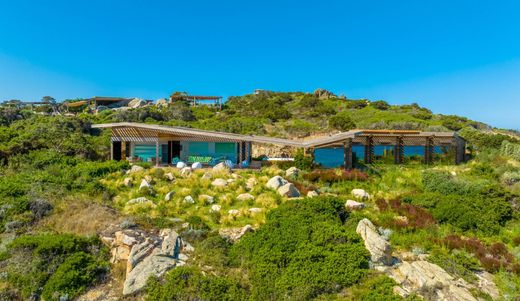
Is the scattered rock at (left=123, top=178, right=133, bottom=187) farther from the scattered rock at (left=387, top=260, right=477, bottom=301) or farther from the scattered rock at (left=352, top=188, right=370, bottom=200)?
the scattered rock at (left=387, top=260, right=477, bottom=301)

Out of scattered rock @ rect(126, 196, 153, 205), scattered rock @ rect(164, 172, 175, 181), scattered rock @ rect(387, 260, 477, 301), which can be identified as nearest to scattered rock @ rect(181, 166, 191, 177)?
scattered rock @ rect(164, 172, 175, 181)

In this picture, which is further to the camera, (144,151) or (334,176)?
(144,151)

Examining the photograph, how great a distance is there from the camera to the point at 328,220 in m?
9.88

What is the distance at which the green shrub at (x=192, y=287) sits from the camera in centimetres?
698

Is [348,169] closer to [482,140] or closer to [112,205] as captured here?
[112,205]

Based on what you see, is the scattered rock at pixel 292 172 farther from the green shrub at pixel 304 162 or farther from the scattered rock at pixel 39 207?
the scattered rock at pixel 39 207

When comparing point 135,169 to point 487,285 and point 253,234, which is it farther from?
point 487,285

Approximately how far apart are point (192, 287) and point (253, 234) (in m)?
2.59

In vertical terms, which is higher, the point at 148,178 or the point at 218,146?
the point at 218,146

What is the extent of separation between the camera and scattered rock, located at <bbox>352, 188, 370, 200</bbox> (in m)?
13.2

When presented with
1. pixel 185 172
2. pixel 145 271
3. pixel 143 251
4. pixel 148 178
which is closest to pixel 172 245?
pixel 143 251

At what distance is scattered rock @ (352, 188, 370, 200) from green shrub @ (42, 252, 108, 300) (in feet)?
31.6

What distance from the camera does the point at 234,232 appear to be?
980cm

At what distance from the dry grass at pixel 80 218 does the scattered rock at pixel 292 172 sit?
8443mm
